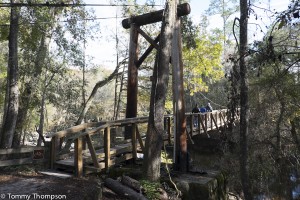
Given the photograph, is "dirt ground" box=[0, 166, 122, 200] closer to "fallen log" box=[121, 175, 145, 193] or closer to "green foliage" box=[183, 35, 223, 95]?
"fallen log" box=[121, 175, 145, 193]

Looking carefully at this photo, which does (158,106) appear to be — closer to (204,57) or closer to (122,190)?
(122,190)

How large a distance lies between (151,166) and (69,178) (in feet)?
5.32

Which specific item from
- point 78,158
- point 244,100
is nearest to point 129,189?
point 78,158

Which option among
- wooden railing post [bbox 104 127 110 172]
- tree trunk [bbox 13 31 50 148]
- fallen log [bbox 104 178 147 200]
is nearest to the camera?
fallen log [bbox 104 178 147 200]

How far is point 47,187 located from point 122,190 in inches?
51.2

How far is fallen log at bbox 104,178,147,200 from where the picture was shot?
15.6 feet

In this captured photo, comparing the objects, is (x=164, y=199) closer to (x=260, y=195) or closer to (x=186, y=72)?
(x=260, y=195)

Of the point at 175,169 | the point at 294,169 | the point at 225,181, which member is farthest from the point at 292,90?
the point at 175,169

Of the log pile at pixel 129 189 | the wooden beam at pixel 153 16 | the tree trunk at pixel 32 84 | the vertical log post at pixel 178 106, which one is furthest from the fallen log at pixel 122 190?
the tree trunk at pixel 32 84

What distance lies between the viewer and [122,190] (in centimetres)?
497

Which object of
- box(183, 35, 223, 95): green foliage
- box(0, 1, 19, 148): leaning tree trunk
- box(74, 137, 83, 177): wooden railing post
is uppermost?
box(183, 35, 223, 95): green foliage

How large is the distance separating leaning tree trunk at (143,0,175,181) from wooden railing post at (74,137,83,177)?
50.7 inches

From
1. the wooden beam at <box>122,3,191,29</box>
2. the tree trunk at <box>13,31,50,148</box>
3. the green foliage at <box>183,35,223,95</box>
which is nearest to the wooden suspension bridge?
the wooden beam at <box>122,3,191,29</box>

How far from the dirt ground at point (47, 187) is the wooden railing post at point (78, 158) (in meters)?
0.16
